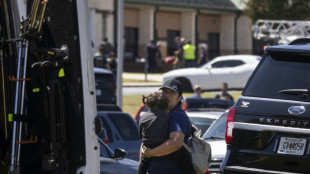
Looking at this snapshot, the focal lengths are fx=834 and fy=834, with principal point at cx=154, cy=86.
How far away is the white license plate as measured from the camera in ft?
27.0

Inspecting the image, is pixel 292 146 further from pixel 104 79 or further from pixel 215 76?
pixel 215 76

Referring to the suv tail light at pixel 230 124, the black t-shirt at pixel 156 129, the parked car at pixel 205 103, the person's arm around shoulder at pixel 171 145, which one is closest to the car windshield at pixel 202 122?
the parked car at pixel 205 103

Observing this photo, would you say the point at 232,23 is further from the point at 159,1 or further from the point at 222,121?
the point at 222,121

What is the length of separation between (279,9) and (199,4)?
9.63 meters

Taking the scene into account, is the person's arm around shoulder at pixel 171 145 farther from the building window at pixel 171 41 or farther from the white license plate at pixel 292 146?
the building window at pixel 171 41

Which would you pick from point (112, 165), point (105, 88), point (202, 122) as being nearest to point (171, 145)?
point (112, 165)

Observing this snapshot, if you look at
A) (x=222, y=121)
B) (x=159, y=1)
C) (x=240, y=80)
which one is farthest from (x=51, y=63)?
(x=159, y=1)

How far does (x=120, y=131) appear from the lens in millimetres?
15359

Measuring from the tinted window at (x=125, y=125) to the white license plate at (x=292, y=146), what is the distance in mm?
7159

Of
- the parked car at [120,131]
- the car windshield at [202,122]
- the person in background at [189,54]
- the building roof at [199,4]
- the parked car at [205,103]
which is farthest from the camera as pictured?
the building roof at [199,4]

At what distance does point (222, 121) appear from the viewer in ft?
40.6

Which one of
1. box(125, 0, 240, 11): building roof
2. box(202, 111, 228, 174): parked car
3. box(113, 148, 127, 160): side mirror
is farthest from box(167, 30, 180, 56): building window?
box(113, 148, 127, 160): side mirror

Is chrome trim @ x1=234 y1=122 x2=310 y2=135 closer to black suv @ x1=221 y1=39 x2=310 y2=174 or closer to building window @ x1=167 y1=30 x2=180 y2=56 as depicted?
black suv @ x1=221 y1=39 x2=310 y2=174

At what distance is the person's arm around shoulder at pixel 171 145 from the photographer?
7.81 metres
